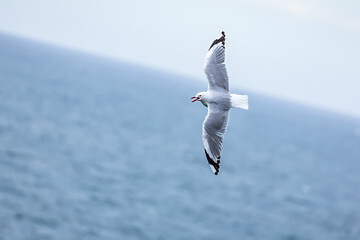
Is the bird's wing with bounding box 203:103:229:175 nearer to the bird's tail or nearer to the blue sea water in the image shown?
the bird's tail

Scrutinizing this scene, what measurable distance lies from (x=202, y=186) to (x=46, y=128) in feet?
168

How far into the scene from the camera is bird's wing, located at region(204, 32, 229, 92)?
9.12m

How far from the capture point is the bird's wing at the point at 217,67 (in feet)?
29.9

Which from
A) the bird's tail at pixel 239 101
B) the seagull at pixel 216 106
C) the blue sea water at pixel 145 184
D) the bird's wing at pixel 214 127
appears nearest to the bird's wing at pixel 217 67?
the seagull at pixel 216 106

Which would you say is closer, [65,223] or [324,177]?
[65,223]

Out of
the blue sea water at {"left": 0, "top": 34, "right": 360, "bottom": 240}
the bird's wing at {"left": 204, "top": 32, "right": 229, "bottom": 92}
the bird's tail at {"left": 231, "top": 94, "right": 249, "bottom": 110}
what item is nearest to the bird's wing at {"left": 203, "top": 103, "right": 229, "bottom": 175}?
the bird's tail at {"left": 231, "top": 94, "right": 249, "bottom": 110}

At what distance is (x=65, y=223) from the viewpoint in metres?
75.1

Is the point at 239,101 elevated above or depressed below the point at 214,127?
above

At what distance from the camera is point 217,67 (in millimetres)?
9344

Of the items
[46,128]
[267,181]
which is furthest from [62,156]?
[267,181]

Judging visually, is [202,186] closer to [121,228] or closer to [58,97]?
[121,228]

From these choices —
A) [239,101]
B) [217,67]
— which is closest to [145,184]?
[217,67]

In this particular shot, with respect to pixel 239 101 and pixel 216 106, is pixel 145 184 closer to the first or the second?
pixel 216 106

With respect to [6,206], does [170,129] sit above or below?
above
